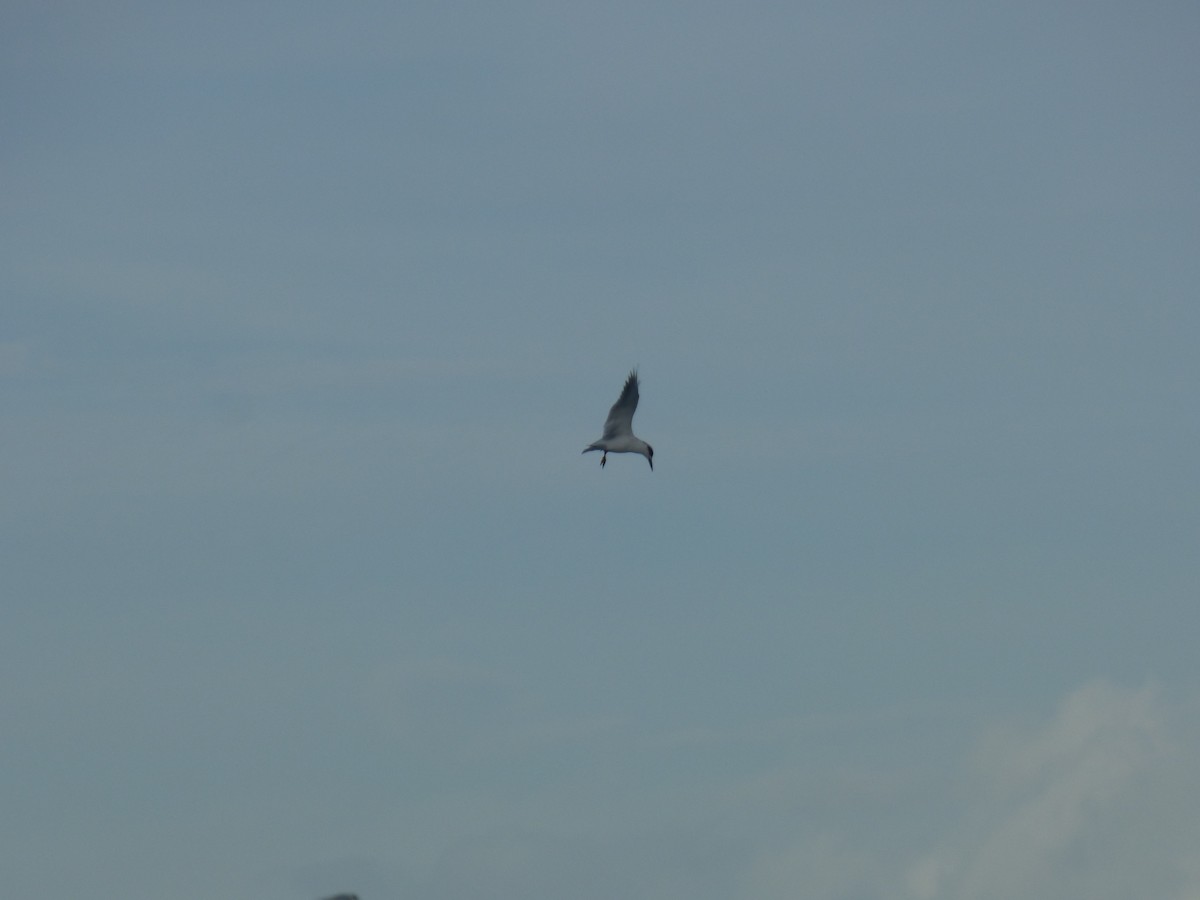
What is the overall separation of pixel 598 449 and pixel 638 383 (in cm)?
428

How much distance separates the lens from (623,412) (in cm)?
9544

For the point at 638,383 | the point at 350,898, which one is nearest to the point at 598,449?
the point at 638,383

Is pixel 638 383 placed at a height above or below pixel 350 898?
above

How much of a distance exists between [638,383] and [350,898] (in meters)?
45.6

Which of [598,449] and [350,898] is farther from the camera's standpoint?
[350,898]

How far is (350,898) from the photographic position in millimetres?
120750

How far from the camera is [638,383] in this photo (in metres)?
95.6

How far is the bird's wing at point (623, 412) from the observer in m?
95.3

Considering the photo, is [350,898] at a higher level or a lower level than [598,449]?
lower

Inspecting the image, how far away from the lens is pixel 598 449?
9425cm

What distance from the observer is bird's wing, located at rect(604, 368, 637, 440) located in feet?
313

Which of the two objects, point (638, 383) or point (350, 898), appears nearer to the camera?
point (638, 383)

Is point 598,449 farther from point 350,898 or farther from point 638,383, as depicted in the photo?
point 350,898
